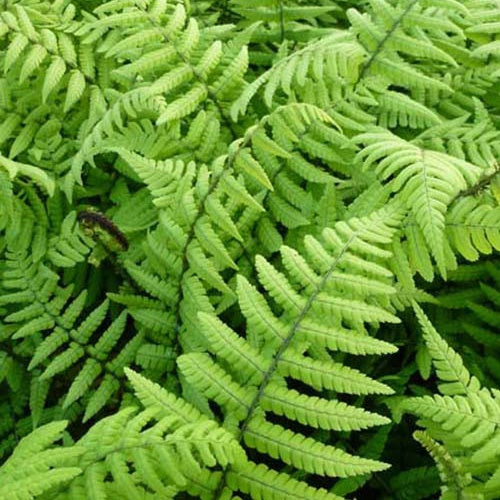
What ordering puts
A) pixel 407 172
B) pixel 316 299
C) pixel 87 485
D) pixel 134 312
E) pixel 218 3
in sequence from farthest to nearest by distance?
pixel 218 3
pixel 134 312
pixel 407 172
pixel 316 299
pixel 87 485

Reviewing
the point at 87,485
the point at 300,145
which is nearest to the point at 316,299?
the point at 87,485

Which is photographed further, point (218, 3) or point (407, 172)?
point (218, 3)

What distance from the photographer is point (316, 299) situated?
1.55 metres

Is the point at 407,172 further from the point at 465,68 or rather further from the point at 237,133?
the point at 465,68

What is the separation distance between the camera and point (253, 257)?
2150mm

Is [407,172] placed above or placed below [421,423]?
above

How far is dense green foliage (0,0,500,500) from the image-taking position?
4.97 feet

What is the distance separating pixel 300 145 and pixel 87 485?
4.06ft

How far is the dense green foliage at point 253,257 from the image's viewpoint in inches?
59.7

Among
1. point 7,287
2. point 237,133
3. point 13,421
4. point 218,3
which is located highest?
point 218,3

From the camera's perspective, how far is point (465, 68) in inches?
99.8

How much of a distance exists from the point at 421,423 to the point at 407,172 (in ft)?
2.18

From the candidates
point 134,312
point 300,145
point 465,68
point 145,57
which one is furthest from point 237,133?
point 465,68

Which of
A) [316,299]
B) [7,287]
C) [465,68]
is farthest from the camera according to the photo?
[465,68]
